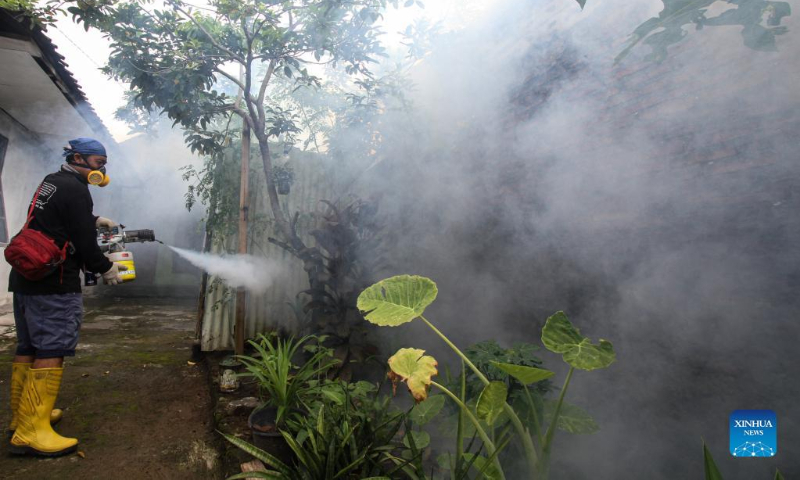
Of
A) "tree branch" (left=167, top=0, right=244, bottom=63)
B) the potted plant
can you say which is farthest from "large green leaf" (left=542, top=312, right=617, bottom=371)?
"tree branch" (left=167, top=0, right=244, bottom=63)

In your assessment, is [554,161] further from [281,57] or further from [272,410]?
[281,57]

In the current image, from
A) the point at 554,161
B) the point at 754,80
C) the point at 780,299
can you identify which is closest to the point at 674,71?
the point at 754,80

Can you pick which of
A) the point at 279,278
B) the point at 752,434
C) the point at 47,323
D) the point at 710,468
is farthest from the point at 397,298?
the point at 279,278

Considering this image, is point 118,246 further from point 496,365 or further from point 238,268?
point 496,365

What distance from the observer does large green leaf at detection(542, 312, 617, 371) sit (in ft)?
4.70

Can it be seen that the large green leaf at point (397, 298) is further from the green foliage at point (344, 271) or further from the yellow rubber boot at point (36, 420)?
the yellow rubber boot at point (36, 420)

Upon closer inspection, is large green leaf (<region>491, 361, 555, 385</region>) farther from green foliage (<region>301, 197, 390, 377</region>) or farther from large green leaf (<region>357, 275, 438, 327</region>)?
green foliage (<region>301, 197, 390, 377</region>)

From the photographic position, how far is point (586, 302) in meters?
2.73

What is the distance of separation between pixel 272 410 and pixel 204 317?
8.11ft

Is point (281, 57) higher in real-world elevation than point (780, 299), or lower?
higher

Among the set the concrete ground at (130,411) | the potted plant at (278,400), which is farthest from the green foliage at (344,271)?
the concrete ground at (130,411)

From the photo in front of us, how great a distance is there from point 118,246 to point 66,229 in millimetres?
552

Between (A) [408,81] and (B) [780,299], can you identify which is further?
(A) [408,81]

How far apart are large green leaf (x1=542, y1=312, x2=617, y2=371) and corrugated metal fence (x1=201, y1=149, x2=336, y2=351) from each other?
332 cm
